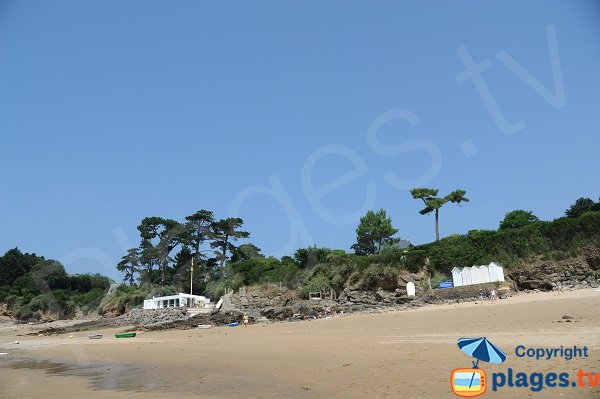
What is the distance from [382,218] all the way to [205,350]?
42.7 m

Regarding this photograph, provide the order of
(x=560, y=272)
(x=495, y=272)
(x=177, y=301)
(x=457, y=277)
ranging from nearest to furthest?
(x=560, y=272) < (x=495, y=272) < (x=457, y=277) < (x=177, y=301)

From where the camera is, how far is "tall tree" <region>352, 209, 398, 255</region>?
53.4m

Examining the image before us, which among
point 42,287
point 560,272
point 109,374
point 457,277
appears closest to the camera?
point 109,374

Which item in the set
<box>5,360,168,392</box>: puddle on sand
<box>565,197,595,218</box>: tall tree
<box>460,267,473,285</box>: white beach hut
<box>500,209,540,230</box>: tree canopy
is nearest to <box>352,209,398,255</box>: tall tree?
<box>500,209,540,230</box>: tree canopy

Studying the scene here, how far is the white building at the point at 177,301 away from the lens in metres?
42.9

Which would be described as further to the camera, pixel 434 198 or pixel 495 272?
pixel 434 198

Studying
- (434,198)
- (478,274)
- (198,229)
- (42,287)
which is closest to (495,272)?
(478,274)

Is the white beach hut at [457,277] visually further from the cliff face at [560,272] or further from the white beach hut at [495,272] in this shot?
the cliff face at [560,272]

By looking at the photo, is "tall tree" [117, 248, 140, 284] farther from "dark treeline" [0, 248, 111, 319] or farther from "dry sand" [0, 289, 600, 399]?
"dry sand" [0, 289, 600, 399]

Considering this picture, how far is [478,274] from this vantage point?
28578mm

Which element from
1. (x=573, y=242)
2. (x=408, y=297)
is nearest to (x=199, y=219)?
(x=408, y=297)

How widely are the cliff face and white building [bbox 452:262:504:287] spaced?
1.13 metres

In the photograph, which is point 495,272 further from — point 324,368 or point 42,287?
point 42,287

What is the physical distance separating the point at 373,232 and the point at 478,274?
25305 millimetres
